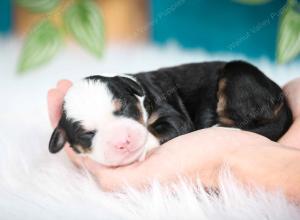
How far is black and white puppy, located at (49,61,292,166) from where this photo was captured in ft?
6.06

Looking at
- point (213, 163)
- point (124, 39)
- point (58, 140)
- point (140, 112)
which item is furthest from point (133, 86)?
point (124, 39)

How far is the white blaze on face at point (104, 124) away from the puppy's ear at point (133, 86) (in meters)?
0.14

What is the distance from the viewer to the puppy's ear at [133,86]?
205 cm

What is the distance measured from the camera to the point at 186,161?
1.83 metres

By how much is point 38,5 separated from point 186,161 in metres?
2.20

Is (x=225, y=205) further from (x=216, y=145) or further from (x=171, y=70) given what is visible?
(x=171, y=70)

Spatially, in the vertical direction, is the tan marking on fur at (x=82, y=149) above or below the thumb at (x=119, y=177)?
above

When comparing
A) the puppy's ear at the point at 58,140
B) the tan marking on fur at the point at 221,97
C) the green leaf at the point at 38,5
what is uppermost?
the green leaf at the point at 38,5

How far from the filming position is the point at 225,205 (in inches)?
65.6

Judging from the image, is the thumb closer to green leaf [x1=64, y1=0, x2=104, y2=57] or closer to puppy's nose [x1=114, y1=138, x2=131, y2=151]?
puppy's nose [x1=114, y1=138, x2=131, y2=151]

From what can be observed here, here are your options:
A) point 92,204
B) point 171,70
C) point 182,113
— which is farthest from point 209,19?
point 92,204

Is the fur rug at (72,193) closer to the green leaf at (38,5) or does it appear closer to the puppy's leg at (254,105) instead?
the puppy's leg at (254,105)

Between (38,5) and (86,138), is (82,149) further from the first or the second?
(38,5)

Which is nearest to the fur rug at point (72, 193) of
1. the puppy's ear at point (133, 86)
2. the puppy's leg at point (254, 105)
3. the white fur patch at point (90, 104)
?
the white fur patch at point (90, 104)
